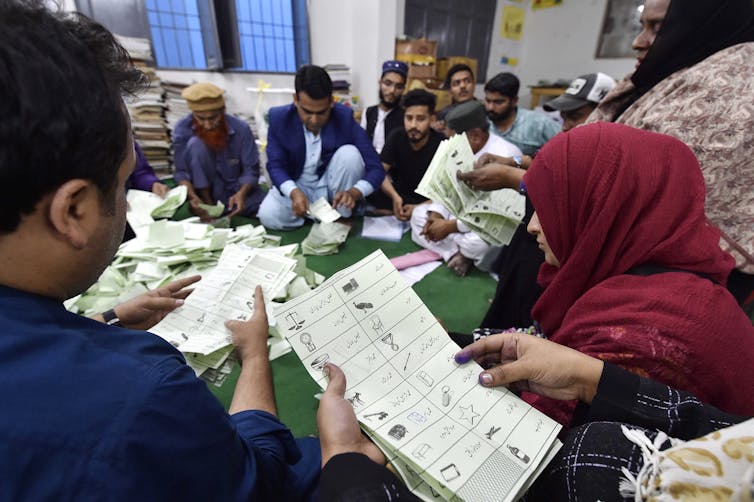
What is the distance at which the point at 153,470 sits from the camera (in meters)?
0.38

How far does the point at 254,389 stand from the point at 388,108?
10.5ft

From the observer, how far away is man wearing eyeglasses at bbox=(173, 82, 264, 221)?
8.59 ft

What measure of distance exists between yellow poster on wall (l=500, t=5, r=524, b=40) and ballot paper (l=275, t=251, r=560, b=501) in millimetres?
6294

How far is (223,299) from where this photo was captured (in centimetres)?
139

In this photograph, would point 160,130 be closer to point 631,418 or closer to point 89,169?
point 89,169

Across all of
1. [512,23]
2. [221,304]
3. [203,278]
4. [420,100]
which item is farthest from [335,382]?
[512,23]

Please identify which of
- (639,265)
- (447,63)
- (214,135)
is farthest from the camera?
(447,63)

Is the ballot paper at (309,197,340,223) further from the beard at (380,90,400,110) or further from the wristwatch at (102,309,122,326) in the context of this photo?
the beard at (380,90,400,110)

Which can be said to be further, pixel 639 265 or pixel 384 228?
pixel 384 228

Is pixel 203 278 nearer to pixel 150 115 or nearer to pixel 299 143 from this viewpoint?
pixel 299 143

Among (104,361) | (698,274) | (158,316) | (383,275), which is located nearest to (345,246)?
(158,316)

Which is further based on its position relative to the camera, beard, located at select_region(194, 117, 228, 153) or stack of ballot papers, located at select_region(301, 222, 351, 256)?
beard, located at select_region(194, 117, 228, 153)

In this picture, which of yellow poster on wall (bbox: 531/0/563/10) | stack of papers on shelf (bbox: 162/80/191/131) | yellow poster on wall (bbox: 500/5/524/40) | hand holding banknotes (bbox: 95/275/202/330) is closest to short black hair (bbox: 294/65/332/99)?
Result: hand holding banknotes (bbox: 95/275/202/330)

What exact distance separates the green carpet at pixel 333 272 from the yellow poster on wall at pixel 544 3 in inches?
199
